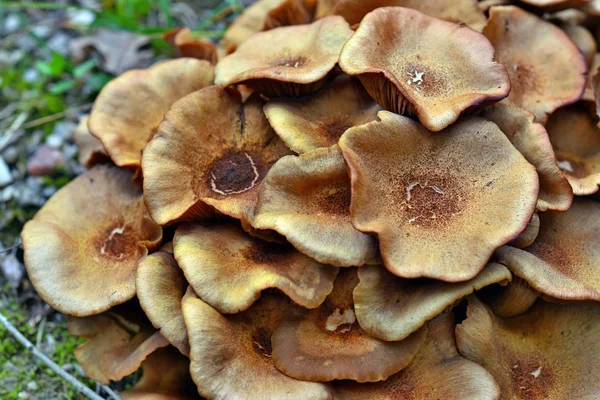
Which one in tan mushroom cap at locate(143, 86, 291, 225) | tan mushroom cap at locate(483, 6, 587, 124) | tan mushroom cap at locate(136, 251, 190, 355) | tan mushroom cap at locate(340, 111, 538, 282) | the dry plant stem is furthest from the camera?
tan mushroom cap at locate(483, 6, 587, 124)

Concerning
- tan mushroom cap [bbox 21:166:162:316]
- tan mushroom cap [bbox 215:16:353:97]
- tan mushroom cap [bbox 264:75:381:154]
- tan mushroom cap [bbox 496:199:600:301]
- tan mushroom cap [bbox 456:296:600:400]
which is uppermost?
tan mushroom cap [bbox 215:16:353:97]

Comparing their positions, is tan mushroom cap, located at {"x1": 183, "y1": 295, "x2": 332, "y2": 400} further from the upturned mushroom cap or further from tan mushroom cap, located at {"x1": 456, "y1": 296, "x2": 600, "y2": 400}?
the upturned mushroom cap

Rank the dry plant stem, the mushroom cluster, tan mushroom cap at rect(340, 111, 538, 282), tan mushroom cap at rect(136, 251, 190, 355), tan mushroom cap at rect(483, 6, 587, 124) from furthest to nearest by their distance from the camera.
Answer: tan mushroom cap at rect(483, 6, 587, 124) < the dry plant stem < tan mushroom cap at rect(136, 251, 190, 355) < the mushroom cluster < tan mushroom cap at rect(340, 111, 538, 282)

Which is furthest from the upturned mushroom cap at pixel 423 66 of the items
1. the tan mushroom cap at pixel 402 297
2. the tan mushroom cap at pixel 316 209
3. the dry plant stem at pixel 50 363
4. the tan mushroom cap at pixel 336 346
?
the dry plant stem at pixel 50 363

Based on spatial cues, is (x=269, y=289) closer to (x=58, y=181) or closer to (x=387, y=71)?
(x=387, y=71)

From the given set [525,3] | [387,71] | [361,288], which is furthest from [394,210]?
[525,3]

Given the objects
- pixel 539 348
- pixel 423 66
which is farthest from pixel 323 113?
pixel 539 348

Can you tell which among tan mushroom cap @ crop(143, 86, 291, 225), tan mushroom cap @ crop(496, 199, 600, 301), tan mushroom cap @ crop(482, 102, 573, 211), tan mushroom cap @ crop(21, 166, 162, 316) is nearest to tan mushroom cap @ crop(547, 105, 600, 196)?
tan mushroom cap @ crop(496, 199, 600, 301)

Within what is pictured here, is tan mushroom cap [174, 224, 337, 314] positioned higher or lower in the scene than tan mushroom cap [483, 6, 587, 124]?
lower
